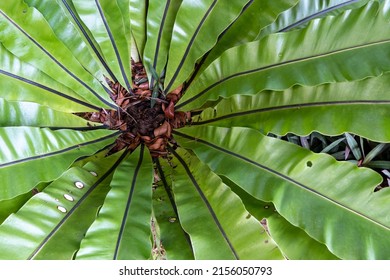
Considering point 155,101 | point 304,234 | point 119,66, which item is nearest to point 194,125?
point 155,101

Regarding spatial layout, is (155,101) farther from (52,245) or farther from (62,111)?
(52,245)

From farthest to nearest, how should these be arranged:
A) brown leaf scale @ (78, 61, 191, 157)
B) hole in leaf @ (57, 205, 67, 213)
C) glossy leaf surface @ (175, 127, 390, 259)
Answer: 1. brown leaf scale @ (78, 61, 191, 157)
2. hole in leaf @ (57, 205, 67, 213)
3. glossy leaf surface @ (175, 127, 390, 259)

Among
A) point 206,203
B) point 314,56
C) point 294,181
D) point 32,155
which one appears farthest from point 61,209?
point 314,56

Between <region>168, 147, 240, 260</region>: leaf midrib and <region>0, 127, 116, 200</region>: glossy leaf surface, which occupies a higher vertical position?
<region>0, 127, 116, 200</region>: glossy leaf surface

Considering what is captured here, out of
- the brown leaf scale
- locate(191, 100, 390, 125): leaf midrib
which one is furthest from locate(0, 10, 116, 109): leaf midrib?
locate(191, 100, 390, 125): leaf midrib

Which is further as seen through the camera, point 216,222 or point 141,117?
point 141,117

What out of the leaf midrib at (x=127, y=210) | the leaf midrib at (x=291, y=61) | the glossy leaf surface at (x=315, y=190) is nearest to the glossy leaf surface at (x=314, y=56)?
the leaf midrib at (x=291, y=61)

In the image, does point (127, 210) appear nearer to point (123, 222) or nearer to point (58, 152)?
point (123, 222)

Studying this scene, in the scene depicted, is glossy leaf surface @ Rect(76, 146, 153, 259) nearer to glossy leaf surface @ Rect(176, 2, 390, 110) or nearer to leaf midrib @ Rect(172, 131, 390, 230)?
leaf midrib @ Rect(172, 131, 390, 230)

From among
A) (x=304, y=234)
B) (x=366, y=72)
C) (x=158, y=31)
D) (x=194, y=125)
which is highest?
(x=158, y=31)

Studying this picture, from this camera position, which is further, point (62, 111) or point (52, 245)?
point (62, 111)

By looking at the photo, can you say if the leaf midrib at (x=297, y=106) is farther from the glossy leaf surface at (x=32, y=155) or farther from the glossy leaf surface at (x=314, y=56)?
the glossy leaf surface at (x=32, y=155)
